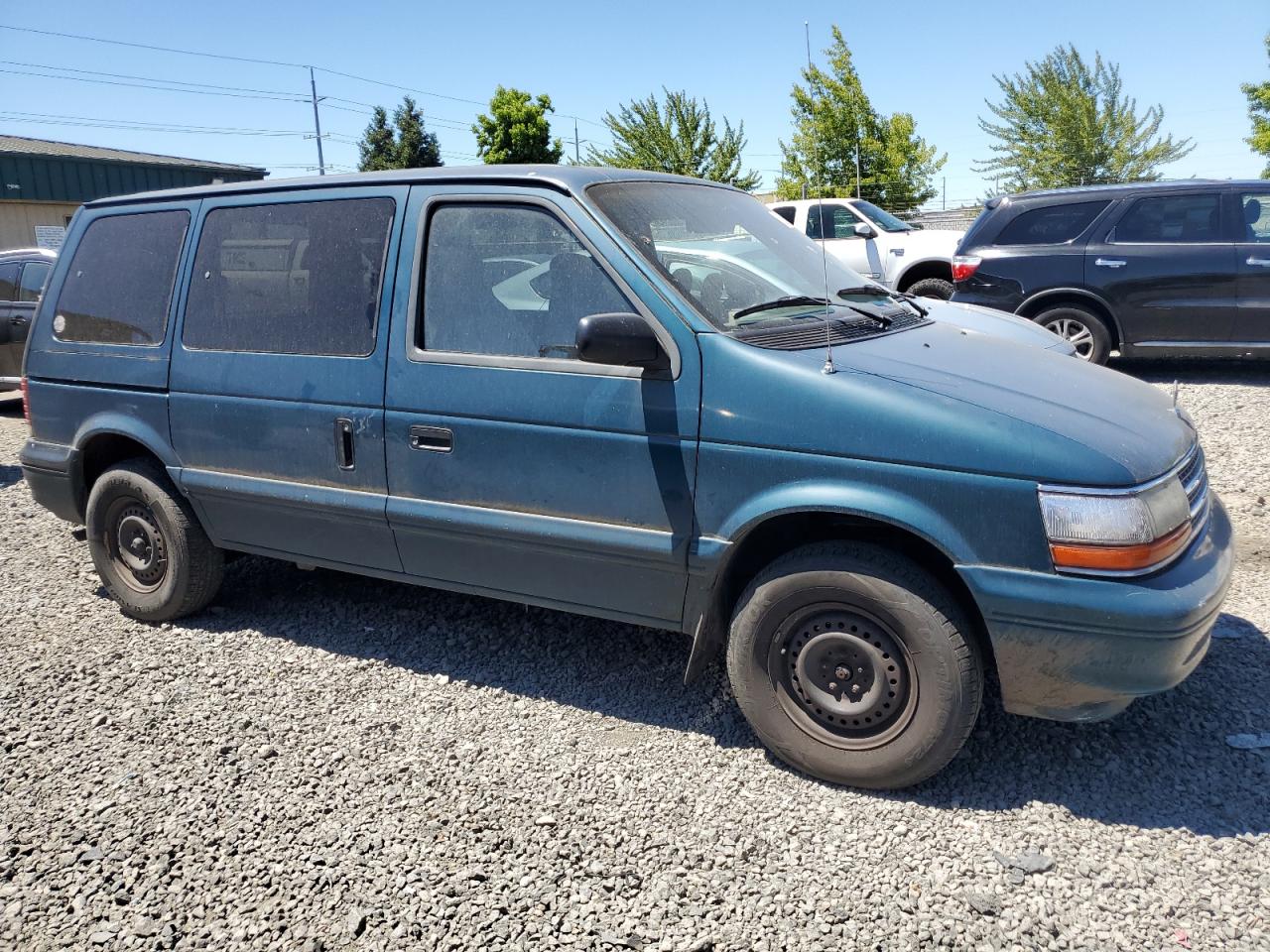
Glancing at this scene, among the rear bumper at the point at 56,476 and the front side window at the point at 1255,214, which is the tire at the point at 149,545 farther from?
the front side window at the point at 1255,214

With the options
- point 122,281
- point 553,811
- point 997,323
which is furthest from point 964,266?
point 553,811

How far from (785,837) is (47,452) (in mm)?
3943

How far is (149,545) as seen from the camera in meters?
4.58

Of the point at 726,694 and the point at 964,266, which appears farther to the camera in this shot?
the point at 964,266

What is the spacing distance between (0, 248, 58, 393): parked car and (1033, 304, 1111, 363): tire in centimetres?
1010

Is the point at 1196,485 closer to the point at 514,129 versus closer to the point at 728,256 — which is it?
the point at 728,256

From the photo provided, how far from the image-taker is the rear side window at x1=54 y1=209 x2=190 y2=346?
4363 millimetres

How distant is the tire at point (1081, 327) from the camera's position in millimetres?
8828

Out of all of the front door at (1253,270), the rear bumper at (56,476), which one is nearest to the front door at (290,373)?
the rear bumper at (56,476)

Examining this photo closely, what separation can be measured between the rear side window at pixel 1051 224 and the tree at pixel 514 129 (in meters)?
32.8

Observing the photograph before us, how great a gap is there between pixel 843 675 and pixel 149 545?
10.9 feet

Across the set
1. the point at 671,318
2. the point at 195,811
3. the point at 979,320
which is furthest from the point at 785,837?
the point at 979,320

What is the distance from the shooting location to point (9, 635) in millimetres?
4516

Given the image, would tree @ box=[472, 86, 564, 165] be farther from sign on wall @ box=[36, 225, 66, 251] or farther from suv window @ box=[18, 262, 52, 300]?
suv window @ box=[18, 262, 52, 300]
